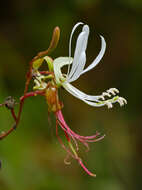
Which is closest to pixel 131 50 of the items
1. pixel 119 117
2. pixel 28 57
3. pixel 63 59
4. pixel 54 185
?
pixel 119 117

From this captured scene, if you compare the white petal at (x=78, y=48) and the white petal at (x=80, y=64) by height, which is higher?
the white petal at (x=78, y=48)

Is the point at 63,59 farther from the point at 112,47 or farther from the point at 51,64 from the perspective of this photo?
the point at 112,47

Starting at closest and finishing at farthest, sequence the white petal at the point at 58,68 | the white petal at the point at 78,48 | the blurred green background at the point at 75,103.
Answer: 1. the white petal at the point at 78,48
2. the white petal at the point at 58,68
3. the blurred green background at the point at 75,103

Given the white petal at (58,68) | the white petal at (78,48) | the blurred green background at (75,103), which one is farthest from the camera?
the blurred green background at (75,103)

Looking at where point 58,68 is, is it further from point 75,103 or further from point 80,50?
point 75,103

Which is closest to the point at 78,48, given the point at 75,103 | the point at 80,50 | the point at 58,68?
the point at 80,50

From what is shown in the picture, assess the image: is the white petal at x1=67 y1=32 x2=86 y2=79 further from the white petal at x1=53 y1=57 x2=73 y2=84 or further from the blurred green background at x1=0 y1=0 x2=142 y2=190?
the blurred green background at x1=0 y1=0 x2=142 y2=190

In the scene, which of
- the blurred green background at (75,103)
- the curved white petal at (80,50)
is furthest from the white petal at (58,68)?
the blurred green background at (75,103)

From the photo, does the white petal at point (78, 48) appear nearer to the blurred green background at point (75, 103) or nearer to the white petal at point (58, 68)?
the white petal at point (58, 68)

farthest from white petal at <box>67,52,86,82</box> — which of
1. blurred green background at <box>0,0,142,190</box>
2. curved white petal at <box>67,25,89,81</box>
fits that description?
blurred green background at <box>0,0,142,190</box>
